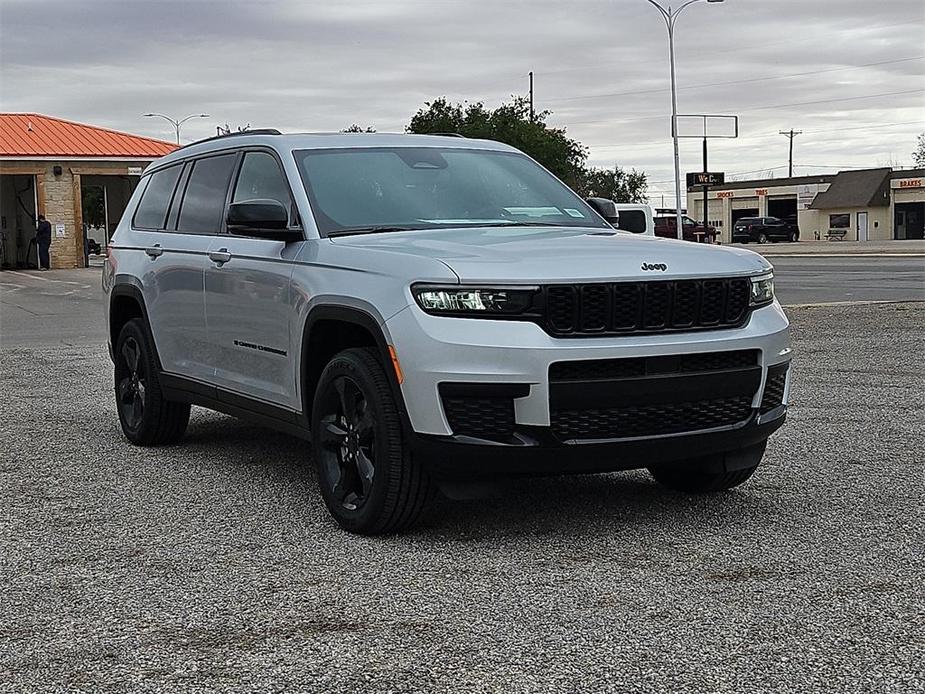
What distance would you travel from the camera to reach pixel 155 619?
4434mm

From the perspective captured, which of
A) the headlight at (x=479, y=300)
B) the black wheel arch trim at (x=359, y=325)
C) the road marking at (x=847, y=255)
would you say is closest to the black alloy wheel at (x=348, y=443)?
the black wheel arch trim at (x=359, y=325)

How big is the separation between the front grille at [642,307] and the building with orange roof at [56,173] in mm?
38948

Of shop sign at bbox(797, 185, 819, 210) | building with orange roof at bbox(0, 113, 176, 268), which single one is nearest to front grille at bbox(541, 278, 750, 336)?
building with orange roof at bbox(0, 113, 176, 268)

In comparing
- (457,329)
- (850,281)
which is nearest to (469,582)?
(457,329)

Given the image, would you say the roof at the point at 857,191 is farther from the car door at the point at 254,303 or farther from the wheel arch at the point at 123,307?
the car door at the point at 254,303

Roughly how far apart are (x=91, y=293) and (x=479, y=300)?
2527 cm

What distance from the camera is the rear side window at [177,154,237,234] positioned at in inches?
281

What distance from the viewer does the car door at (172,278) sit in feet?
23.3

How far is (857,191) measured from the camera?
90438 mm

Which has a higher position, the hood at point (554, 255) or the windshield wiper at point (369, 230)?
the windshield wiper at point (369, 230)

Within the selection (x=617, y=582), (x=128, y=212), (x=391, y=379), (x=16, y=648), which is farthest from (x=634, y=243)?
(x=128, y=212)

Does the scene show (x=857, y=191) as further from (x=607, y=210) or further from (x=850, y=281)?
(x=607, y=210)

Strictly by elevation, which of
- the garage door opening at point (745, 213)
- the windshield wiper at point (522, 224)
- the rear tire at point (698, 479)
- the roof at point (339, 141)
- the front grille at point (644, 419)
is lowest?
the rear tire at point (698, 479)

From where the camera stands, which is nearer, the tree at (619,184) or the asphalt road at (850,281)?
the asphalt road at (850,281)
